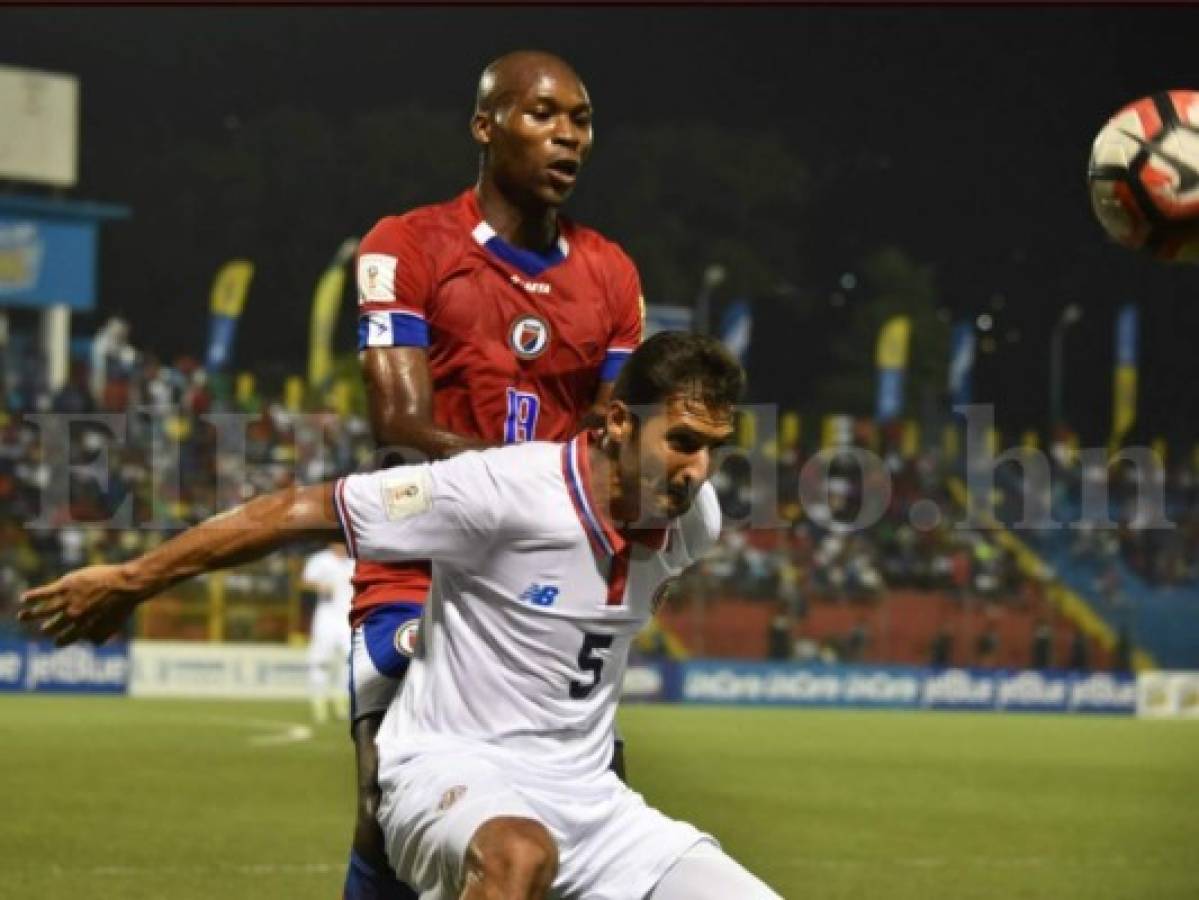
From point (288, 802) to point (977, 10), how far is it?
7913 cm

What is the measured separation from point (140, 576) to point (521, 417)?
5.39 ft

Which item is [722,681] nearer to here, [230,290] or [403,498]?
[230,290]

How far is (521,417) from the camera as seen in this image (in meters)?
6.49

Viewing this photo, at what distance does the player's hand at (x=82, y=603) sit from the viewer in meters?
5.11

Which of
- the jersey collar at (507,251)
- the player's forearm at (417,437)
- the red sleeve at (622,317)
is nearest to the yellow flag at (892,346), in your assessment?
the red sleeve at (622,317)

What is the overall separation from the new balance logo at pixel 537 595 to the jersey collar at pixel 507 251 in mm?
1402

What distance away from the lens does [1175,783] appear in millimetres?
19812

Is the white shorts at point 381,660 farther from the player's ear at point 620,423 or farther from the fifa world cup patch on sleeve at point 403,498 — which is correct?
the player's ear at point 620,423

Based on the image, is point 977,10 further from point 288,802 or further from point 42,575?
point 288,802

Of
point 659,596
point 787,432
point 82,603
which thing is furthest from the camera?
point 787,432

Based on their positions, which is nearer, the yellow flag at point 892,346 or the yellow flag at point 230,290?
the yellow flag at point 230,290

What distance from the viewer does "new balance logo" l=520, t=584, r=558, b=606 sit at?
5461 millimetres

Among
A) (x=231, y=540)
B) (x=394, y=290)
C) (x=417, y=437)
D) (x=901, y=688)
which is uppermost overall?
(x=394, y=290)

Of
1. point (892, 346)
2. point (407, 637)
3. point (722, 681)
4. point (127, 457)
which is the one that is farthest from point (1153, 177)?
point (892, 346)
